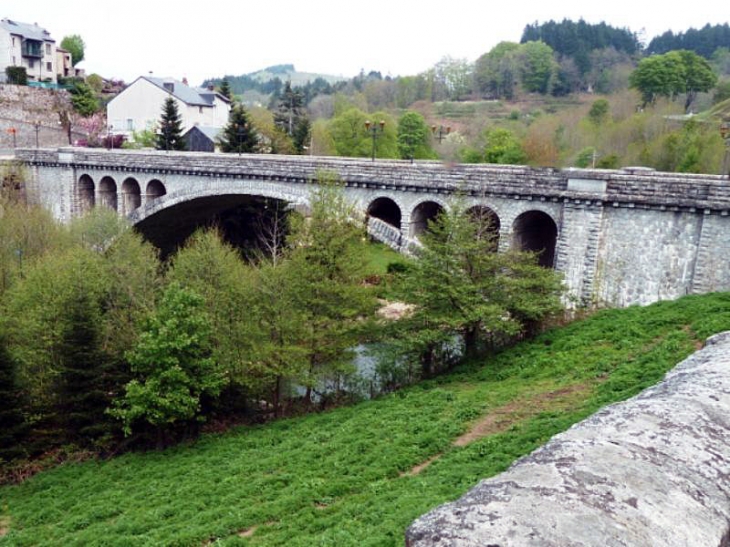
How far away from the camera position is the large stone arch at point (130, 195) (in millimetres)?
40656

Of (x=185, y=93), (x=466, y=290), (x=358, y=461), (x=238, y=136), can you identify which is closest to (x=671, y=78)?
(x=238, y=136)

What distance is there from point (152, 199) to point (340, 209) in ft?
73.4

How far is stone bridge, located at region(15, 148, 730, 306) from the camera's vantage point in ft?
65.9

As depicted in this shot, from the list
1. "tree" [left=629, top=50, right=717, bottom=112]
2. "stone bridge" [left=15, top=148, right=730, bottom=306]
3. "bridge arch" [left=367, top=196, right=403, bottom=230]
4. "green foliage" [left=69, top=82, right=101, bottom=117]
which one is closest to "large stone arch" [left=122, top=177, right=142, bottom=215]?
"stone bridge" [left=15, top=148, right=730, bottom=306]

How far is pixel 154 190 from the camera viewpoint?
131 ft

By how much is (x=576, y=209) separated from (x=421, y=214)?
774 cm

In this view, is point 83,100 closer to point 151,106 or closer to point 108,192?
point 151,106

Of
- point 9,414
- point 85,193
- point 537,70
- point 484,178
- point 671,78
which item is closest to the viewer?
point 9,414

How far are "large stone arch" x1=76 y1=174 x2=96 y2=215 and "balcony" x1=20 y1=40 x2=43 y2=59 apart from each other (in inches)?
1698

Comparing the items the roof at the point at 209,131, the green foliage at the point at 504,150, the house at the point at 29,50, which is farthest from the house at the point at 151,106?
the green foliage at the point at 504,150

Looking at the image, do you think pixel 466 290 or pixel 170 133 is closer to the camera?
pixel 466 290

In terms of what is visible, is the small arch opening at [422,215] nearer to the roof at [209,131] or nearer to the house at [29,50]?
the roof at [209,131]

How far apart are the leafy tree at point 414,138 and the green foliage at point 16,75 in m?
43.3

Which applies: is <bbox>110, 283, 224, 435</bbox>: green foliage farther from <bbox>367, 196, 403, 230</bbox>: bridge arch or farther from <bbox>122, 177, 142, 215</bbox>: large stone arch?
<bbox>122, 177, 142, 215</bbox>: large stone arch
